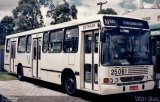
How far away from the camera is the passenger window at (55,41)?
41.0ft

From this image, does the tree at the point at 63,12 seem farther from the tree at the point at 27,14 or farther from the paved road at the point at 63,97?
the paved road at the point at 63,97

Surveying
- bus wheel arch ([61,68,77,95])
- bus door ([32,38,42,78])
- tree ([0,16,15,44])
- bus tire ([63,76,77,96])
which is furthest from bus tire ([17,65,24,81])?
tree ([0,16,15,44])

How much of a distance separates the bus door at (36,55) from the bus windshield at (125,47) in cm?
581

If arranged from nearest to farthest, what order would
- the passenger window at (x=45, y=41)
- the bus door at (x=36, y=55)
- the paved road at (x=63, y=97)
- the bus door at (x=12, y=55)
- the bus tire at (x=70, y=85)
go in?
the paved road at (x=63, y=97)
the bus tire at (x=70, y=85)
the passenger window at (x=45, y=41)
the bus door at (x=36, y=55)
the bus door at (x=12, y=55)

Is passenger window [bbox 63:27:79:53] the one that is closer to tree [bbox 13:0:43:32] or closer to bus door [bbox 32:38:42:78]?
bus door [bbox 32:38:42:78]

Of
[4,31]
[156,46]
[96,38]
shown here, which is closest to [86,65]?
[96,38]

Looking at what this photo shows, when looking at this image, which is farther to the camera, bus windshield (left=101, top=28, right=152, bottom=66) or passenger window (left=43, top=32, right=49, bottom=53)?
passenger window (left=43, top=32, right=49, bottom=53)

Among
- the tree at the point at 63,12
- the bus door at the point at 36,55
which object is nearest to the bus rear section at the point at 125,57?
the bus door at the point at 36,55

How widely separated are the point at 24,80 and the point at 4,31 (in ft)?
217

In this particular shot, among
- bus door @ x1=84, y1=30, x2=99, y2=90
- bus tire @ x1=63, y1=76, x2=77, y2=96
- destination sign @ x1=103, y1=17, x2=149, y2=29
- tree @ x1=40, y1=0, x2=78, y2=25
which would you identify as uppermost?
tree @ x1=40, y1=0, x2=78, y2=25

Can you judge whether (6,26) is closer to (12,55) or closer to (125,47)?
(12,55)

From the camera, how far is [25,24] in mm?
51438

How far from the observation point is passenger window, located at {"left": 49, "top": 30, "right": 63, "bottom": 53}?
492 inches

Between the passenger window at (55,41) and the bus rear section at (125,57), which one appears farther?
the passenger window at (55,41)
